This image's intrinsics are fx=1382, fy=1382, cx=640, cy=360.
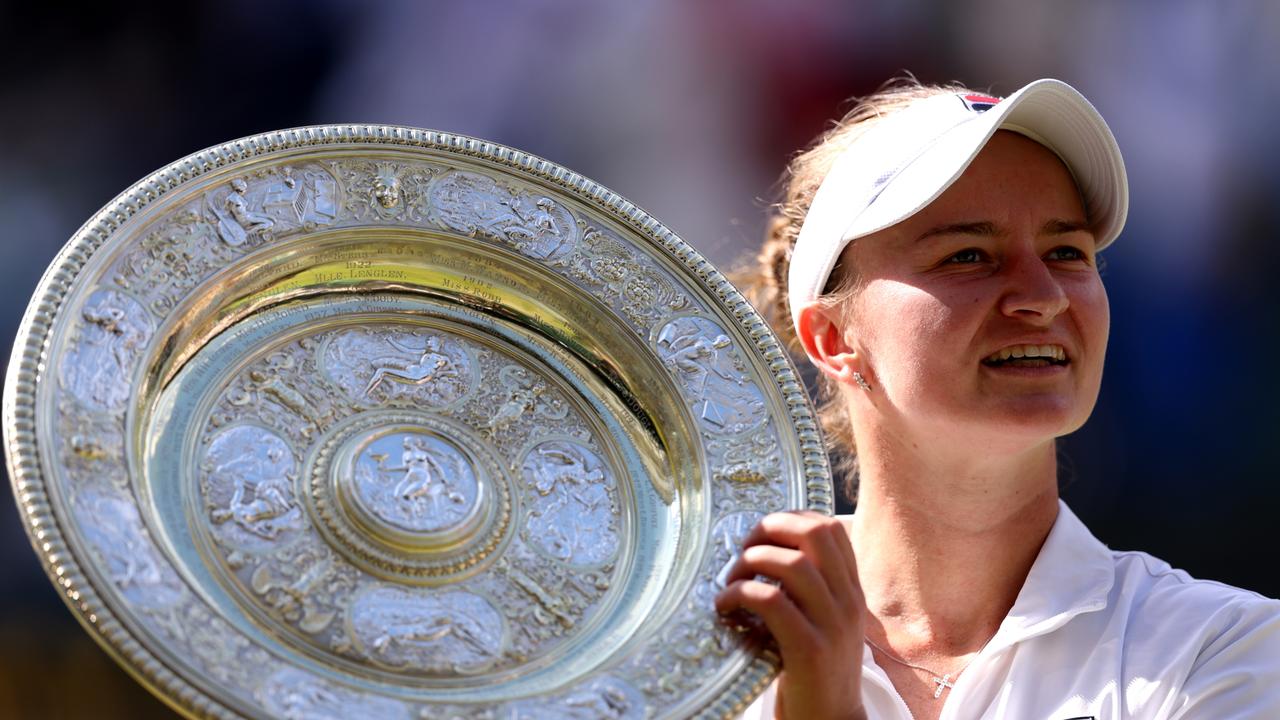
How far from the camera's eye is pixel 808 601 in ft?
5.24

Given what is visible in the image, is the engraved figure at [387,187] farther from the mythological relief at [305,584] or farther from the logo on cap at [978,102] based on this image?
the logo on cap at [978,102]

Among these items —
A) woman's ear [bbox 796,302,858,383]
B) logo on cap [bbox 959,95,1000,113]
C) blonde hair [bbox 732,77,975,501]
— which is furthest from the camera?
blonde hair [bbox 732,77,975,501]

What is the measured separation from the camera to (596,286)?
6.05 feet

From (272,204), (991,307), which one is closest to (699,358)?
(991,307)

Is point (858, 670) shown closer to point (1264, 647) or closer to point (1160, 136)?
point (1264, 647)

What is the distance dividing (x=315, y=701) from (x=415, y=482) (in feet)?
1.07

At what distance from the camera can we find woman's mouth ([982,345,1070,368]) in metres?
1.98

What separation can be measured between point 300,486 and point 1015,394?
1.00 metres

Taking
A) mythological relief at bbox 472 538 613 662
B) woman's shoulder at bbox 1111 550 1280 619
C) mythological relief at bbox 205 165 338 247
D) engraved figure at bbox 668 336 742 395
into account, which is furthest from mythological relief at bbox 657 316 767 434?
woman's shoulder at bbox 1111 550 1280 619

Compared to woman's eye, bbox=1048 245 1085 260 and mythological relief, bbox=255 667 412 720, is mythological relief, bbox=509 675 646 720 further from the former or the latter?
woman's eye, bbox=1048 245 1085 260

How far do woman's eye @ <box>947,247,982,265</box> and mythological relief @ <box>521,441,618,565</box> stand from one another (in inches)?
25.9

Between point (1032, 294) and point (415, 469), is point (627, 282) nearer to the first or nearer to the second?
point (415, 469)

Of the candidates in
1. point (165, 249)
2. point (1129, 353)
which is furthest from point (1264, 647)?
point (1129, 353)

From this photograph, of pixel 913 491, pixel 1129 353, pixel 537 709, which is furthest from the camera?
pixel 1129 353
